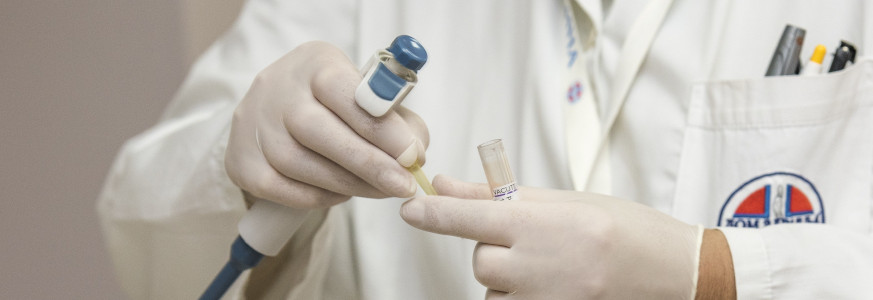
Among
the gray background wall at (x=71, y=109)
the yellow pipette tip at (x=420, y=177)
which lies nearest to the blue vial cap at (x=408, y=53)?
the yellow pipette tip at (x=420, y=177)

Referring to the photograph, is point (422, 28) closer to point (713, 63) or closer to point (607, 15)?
point (607, 15)

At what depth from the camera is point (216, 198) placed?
69 cm

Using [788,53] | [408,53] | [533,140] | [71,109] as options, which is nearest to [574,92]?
[533,140]

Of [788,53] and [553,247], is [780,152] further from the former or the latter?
[553,247]

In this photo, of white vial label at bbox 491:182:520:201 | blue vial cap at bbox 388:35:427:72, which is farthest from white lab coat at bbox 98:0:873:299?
blue vial cap at bbox 388:35:427:72

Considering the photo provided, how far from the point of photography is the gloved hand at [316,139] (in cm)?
51

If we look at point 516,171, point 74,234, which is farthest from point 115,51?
point 516,171

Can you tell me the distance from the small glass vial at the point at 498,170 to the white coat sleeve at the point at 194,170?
292 mm

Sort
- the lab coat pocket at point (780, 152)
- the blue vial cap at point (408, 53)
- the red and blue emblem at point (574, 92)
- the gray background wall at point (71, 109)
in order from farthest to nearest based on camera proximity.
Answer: the gray background wall at point (71, 109) → the red and blue emblem at point (574, 92) → the lab coat pocket at point (780, 152) → the blue vial cap at point (408, 53)

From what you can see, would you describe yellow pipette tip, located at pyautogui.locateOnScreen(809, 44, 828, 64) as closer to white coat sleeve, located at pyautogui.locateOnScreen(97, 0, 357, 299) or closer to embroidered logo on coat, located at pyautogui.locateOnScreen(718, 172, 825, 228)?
embroidered logo on coat, located at pyautogui.locateOnScreen(718, 172, 825, 228)

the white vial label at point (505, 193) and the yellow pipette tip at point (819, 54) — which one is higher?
the yellow pipette tip at point (819, 54)

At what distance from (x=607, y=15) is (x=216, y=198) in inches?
15.9

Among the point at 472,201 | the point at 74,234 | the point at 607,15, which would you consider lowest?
the point at 74,234

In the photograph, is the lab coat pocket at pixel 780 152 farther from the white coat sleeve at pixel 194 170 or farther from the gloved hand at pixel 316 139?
the white coat sleeve at pixel 194 170
